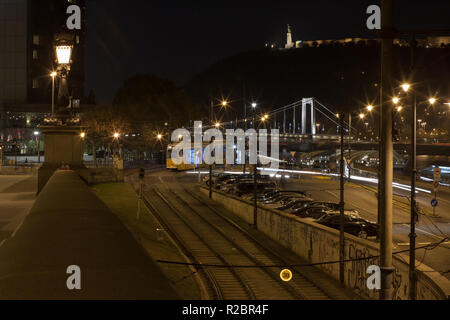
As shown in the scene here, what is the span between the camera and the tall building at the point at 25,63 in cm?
9474

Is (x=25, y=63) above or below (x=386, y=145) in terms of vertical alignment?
above

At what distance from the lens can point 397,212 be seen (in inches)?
1522

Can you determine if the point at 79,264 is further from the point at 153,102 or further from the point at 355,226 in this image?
the point at 153,102

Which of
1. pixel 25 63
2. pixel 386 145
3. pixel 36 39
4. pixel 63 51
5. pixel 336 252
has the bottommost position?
pixel 336 252

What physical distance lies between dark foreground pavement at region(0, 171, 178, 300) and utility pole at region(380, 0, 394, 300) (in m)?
4.46

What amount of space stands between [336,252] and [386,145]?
1276cm

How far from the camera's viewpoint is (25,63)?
9725 cm

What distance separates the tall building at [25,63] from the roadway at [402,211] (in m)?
54.0

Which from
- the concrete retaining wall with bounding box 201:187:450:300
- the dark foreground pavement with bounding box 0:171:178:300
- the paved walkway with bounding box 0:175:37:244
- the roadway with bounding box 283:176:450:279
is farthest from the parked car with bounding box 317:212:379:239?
the dark foreground pavement with bounding box 0:171:178:300

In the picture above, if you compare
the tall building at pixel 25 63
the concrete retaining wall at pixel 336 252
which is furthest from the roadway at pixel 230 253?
the tall building at pixel 25 63

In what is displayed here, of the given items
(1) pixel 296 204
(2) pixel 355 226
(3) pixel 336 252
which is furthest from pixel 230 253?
(1) pixel 296 204
